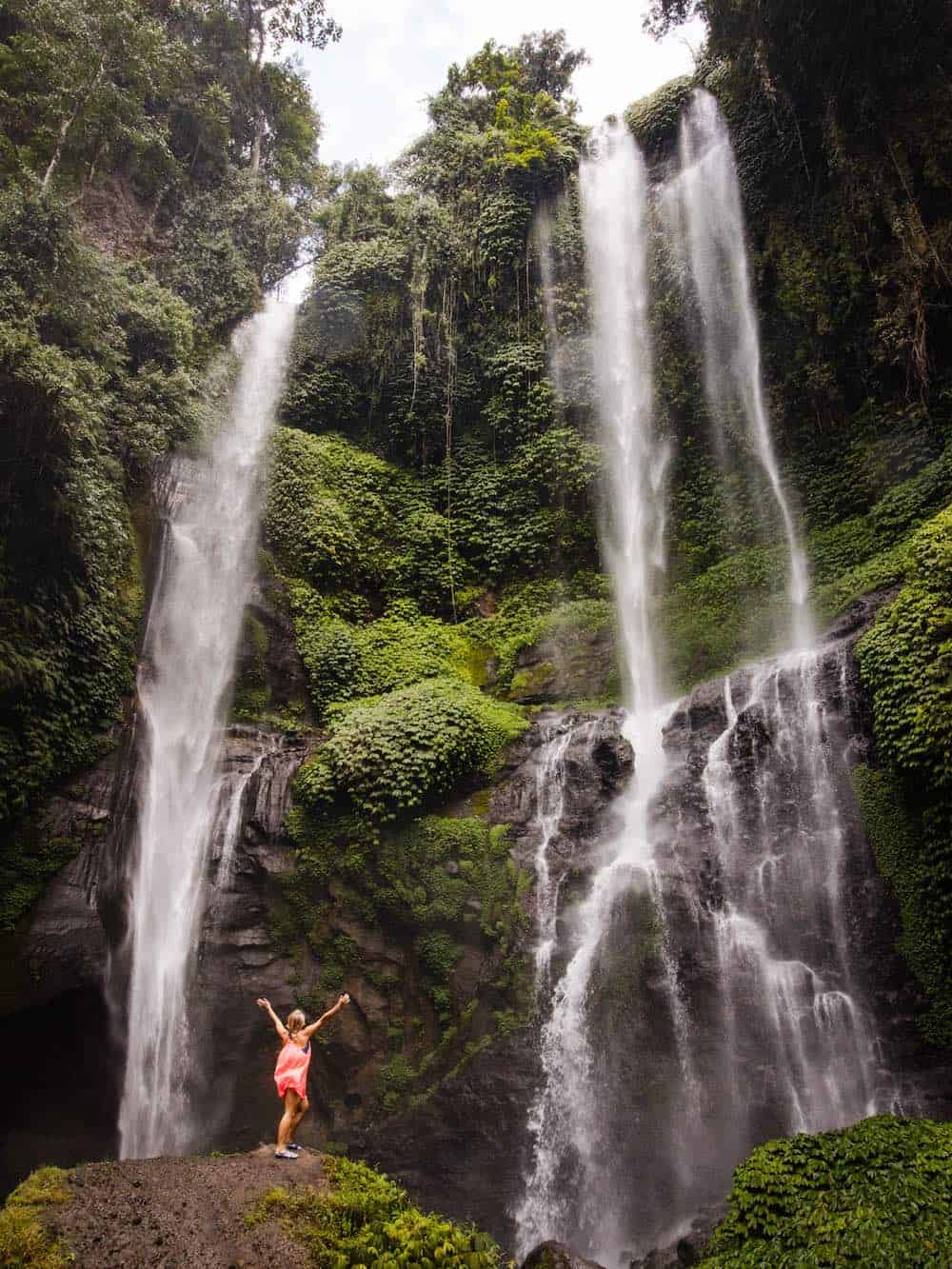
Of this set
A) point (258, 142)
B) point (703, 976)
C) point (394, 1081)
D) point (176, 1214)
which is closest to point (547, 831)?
point (703, 976)

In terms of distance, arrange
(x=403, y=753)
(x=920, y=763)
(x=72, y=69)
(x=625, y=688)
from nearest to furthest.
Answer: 1. (x=920, y=763)
2. (x=403, y=753)
3. (x=625, y=688)
4. (x=72, y=69)

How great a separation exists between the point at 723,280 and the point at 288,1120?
15.8 metres

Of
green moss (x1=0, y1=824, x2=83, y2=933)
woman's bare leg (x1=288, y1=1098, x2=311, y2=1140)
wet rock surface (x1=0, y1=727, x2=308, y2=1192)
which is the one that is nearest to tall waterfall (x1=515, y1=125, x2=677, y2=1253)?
woman's bare leg (x1=288, y1=1098, x2=311, y2=1140)

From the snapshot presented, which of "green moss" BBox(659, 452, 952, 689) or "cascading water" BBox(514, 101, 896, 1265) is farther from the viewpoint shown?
"green moss" BBox(659, 452, 952, 689)

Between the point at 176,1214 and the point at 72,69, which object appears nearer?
the point at 176,1214

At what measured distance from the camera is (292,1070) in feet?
20.6

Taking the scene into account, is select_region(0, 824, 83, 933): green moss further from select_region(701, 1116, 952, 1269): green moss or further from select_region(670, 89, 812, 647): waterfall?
select_region(670, 89, 812, 647): waterfall

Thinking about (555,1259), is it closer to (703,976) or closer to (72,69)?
(703,976)

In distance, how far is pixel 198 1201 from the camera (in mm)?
5031

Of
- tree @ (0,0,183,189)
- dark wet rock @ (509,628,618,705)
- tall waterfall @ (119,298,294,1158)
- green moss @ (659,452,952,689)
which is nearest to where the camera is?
tall waterfall @ (119,298,294,1158)

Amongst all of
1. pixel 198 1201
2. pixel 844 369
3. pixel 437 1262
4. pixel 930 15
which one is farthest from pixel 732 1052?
pixel 930 15

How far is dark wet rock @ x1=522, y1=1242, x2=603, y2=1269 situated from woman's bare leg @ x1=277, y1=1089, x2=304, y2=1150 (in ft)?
7.16

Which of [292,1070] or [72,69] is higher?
[72,69]

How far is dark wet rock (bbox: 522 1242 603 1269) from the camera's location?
5.60 metres
